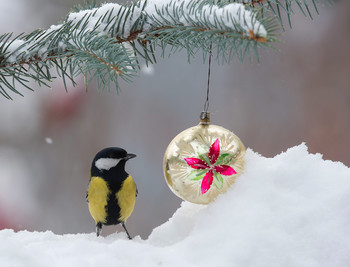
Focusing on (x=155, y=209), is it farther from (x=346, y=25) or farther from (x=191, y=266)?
(x=191, y=266)

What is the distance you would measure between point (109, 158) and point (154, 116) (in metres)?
1.04

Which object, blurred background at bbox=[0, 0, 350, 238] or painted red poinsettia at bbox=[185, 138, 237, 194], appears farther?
blurred background at bbox=[0, 0, 350, 238]

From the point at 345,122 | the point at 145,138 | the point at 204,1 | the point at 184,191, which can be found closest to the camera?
the point at 204,1

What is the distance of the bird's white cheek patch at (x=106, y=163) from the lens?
2.63 feet

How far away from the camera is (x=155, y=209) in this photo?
184cm

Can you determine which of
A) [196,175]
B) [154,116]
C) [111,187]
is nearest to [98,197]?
[111,187]

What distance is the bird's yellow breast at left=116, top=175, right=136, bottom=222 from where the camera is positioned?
0.81 metres

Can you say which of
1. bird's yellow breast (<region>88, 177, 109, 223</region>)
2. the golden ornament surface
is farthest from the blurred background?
the golden ornament surface

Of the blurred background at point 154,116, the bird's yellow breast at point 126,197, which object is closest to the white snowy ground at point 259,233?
the bird's yellow breast at point 126,197

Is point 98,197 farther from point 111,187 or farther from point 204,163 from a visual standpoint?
point 204,163

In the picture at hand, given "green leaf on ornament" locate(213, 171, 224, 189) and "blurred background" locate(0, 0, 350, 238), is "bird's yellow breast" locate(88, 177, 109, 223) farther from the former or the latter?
"blurred background" locate(0, 0, 350, 238)

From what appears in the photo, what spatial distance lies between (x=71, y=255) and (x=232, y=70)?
1326 mm

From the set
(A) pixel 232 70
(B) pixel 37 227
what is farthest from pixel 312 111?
(B) pixel 37 227

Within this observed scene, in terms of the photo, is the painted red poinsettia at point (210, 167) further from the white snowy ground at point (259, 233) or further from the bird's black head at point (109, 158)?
the bird's black head at point (109, 158)
